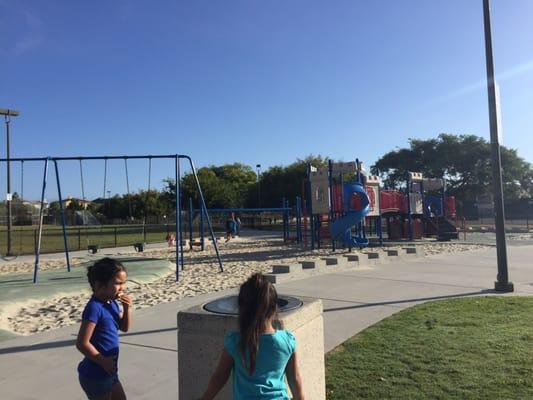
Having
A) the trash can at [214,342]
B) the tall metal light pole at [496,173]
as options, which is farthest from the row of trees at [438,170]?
the trash can at [214,342]

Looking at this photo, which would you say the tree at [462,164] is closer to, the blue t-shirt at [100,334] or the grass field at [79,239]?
the grass field at [79,239]

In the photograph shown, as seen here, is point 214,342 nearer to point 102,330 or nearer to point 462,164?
point 102,330

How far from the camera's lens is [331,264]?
12500mm

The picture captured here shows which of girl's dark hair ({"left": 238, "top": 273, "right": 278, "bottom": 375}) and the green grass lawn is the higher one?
girl's dark hair ({"left": 238, "top": 273, "right": 278, "bottom": 375})

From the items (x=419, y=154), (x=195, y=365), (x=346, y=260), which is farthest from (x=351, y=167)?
(x=419, y=154)

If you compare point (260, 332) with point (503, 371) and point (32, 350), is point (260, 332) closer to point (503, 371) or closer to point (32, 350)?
point (503, 371)

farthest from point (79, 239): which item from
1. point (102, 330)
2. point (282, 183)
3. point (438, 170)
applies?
point (438, 170)

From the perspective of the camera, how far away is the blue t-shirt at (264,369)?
7.94ft

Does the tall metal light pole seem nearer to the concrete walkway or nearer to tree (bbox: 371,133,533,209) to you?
the concrete walkway

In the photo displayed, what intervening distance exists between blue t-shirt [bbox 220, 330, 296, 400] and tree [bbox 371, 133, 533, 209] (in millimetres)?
60075

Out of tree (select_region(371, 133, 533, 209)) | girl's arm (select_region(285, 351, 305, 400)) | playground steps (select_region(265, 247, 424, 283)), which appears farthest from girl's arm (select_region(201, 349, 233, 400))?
tree (select_region(371, 133, 533, 209))

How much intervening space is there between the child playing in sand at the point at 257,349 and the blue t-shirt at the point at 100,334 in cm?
91

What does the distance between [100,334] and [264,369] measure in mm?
1202

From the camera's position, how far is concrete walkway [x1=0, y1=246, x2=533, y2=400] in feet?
15.1
